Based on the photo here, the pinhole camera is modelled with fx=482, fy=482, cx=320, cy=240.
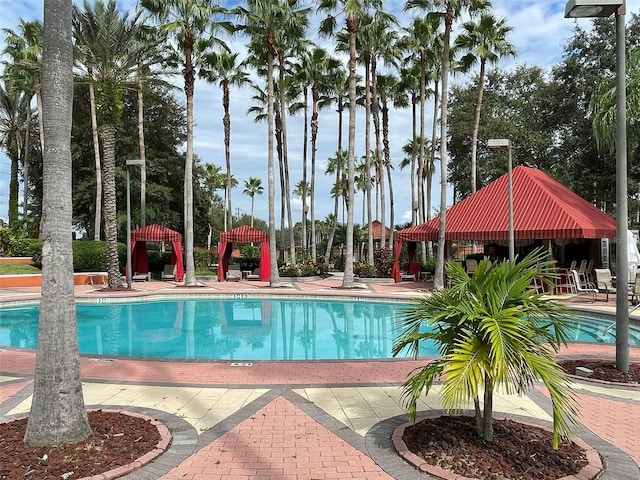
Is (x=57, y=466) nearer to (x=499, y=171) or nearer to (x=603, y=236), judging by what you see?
(x=603, y=236)

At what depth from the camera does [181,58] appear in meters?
24.8

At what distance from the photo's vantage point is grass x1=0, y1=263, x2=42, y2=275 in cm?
2256

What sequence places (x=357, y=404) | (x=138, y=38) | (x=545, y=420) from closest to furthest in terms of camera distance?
(x=545, y=420), (x=357, y=404), (x=138, y=38)

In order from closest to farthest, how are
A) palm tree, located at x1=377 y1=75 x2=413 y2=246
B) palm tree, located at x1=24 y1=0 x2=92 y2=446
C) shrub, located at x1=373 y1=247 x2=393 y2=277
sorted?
palm tree, located at x1=24 y1=0 x2=92 y2=446
shrub, located at x1=373 y1=247 x2=393 y2=277
palm tree, located at x1=377 y1=75 x2=413 y2=246

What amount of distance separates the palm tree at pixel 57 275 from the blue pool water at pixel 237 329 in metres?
Answer: 4.76

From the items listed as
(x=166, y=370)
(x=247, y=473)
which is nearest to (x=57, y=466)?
(x=247, y=473)

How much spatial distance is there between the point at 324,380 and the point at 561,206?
1629cm

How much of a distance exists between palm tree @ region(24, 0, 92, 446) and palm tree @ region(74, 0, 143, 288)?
1618cm

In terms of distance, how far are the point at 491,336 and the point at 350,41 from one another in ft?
64.1

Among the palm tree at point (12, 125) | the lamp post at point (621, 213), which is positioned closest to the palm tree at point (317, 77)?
the palm tree at point (12, 125)

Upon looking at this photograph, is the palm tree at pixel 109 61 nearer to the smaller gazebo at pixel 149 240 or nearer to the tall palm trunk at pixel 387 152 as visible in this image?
the smaller gazebo at pixel 149 240

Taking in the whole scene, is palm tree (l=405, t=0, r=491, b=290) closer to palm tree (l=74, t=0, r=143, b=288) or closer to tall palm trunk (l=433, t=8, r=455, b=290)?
tall palm trunk (l=433, t=8, r=455, b=290)

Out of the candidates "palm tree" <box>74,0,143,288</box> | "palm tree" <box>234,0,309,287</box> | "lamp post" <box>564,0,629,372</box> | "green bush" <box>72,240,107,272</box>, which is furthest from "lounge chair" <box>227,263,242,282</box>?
"lamp post" <box>564,0,629,372</box>

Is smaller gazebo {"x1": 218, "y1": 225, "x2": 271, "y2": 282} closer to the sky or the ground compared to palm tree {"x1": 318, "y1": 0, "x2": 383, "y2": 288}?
closer to the ground
